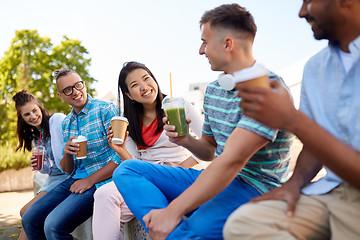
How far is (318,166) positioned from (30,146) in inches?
163

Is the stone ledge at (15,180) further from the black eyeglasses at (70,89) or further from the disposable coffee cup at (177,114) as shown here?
the disposable coffee cup at (177,114)

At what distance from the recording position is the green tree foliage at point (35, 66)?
2072 cm

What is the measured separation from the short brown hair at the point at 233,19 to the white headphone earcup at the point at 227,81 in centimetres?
32

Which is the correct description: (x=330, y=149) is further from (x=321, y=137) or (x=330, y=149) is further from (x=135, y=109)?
(x=135, y=109)

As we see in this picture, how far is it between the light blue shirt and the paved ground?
4.57 metres

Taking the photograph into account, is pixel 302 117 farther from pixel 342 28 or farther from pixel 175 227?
pixel 175 227

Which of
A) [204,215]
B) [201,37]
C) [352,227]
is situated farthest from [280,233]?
[201,37]

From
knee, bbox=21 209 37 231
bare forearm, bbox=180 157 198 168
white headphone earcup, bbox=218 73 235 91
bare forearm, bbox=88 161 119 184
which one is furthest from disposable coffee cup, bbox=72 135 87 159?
white headphone earcup, bbox=218 73 235 91

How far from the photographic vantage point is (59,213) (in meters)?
3.20

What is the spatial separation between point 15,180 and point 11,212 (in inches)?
114

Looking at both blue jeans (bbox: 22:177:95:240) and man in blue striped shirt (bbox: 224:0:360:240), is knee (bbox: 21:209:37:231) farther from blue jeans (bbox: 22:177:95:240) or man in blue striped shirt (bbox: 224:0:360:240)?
man in blue striped shirt (bbox: 224:0:360:240)

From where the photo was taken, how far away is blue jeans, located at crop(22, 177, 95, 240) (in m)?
3.16

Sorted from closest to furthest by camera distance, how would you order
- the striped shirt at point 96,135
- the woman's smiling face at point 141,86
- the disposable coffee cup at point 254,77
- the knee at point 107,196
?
the disposable coffee cup at point 254,77 → the knee at point 107,196 → the woman's smiling face at point 141,86 → the striped shirt at point 96,135

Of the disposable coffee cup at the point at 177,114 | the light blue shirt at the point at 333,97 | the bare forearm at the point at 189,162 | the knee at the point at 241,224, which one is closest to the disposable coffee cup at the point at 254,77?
the light blue shirt at the point at 333,97
